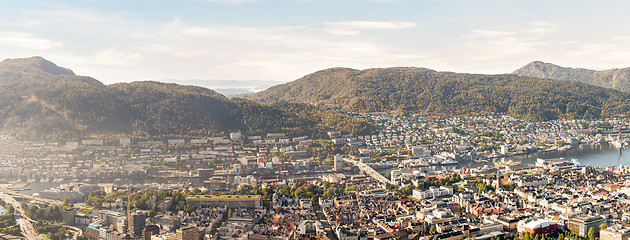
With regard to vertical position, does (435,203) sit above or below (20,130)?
below

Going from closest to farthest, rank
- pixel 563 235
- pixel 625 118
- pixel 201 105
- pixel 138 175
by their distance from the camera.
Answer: pixel 563 235, pixel 138 175, pixel 201 105, pixel 625 118

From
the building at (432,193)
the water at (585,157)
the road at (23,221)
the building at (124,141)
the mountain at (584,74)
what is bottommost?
the road at (23,221)

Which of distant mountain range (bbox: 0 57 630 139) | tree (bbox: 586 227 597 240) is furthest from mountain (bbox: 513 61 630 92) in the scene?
tree (bbox: 586 227 597 240)

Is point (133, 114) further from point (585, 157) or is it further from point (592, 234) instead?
point (592, 234)

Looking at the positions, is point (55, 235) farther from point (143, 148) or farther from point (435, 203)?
point (143, 148)

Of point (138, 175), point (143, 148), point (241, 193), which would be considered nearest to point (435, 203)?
point (241, 193)

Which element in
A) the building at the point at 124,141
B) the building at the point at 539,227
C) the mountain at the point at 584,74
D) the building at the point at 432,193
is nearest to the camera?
the building at the point at 539,227

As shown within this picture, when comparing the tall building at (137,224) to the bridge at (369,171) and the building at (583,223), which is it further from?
the building at (583,223)

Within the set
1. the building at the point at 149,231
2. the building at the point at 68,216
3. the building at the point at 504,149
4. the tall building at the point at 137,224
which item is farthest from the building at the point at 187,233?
the building at the point at 504,149
